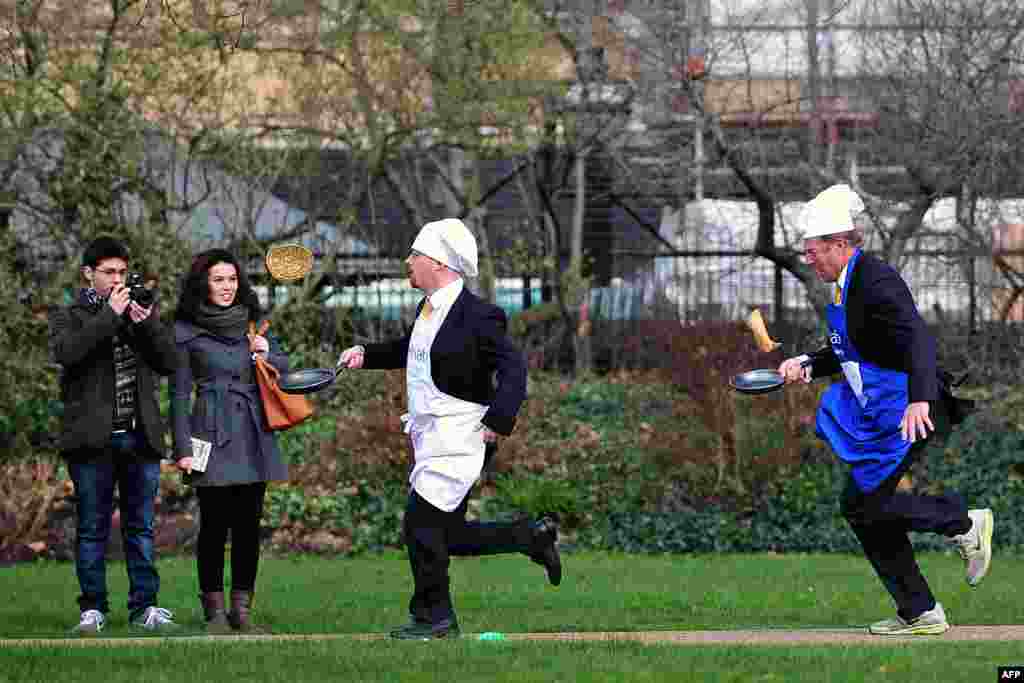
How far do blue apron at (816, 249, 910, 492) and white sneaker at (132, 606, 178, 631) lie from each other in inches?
131

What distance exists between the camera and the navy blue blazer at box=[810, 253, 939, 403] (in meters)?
7.71

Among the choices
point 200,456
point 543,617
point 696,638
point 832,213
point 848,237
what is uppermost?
point 832,213

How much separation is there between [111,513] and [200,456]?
76 centimetres

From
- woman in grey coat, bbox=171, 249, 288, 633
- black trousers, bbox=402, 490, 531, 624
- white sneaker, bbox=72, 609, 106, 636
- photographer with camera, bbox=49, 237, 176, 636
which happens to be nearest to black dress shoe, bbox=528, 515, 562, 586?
black trousers, bbox=402, 490, 531, 624

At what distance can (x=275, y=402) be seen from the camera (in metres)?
8.82

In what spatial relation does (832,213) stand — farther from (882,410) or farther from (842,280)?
(882,410)

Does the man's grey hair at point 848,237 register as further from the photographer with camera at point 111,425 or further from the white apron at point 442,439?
the photographer with camera at point 111,425

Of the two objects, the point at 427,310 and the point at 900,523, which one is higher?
the point at 427,310

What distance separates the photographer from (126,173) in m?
16.2

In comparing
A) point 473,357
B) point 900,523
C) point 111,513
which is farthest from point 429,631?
point 900,523

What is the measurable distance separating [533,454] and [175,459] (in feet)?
22.3

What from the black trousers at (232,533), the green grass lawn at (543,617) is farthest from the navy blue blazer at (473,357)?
the black trousers at (232,533)

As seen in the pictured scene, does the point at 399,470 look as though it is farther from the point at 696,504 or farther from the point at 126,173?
the point at 126,173

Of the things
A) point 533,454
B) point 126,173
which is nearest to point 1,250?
point 126,173
